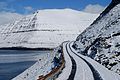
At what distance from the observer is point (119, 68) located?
4366 cm

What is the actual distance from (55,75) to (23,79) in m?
38.4

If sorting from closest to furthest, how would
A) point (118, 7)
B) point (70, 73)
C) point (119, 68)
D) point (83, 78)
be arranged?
point (83, 78) → point (70, 73) → point (119, 68) → point (118, 7)

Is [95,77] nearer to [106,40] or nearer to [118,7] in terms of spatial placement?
[106,40]

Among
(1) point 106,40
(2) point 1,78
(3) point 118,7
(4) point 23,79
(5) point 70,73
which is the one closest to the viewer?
(5) point 70,73

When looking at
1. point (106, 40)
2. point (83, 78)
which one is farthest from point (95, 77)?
point (106, 40)

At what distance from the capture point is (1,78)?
82.8 meters

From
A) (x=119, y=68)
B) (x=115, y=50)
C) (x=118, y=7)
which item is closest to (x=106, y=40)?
(x=115, y=50)

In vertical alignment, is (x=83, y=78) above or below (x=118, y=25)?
below

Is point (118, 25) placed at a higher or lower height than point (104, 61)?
higher

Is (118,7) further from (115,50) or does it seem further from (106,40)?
(115,50)

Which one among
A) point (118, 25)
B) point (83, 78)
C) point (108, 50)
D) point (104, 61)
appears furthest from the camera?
point (118, 25)

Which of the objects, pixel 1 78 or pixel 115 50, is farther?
pixel 1 78

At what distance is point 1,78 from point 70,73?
44.8 meters

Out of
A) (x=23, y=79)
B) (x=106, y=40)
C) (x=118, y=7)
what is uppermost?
(x=118, y=7)
